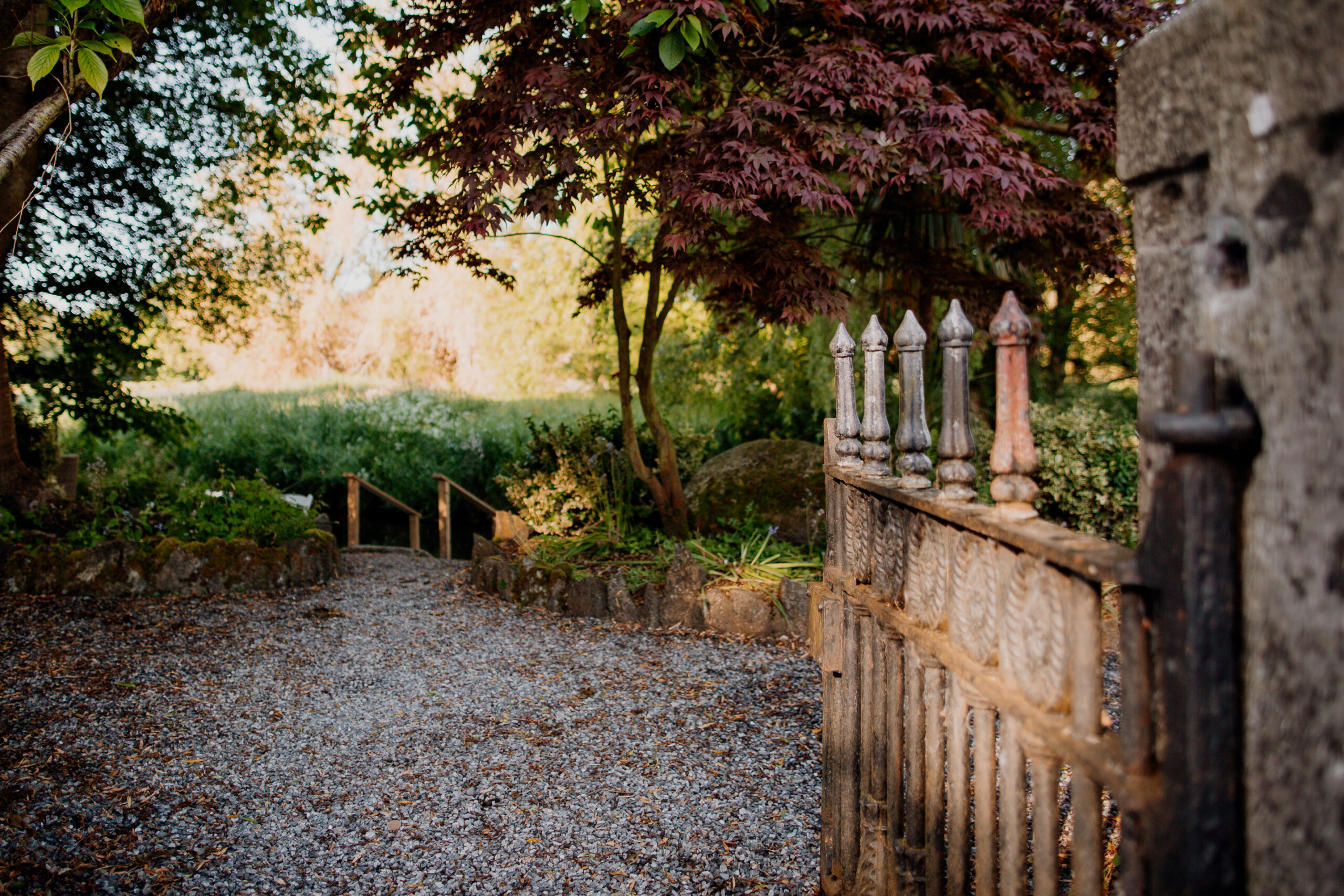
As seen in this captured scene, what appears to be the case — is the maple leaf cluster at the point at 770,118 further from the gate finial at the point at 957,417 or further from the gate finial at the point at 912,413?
the gate finial at the point at 957,417

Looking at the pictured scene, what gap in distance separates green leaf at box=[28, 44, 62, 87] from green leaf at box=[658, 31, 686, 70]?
235 cm

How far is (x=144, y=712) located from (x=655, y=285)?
14.4 feet

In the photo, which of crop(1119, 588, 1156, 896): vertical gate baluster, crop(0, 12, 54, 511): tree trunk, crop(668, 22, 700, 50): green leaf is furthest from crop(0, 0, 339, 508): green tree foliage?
crop(1119, 588, 1156, 896): vertical gate baluster

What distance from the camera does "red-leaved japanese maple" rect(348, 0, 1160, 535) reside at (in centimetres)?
428

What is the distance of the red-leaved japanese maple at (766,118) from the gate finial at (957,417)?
2645 millimetres

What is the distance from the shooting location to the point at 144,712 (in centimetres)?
404

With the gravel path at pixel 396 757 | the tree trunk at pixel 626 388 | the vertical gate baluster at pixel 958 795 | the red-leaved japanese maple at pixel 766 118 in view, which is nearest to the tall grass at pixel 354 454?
the tree trunk at pixel 626 388

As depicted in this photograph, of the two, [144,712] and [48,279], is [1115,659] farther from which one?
[48,279]

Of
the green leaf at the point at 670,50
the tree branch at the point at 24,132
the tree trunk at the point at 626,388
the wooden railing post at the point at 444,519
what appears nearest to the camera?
the tree branch at the point at 24,132

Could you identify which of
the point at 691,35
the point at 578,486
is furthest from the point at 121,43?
the point at 578,486

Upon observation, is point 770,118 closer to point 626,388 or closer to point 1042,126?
point 1042,126

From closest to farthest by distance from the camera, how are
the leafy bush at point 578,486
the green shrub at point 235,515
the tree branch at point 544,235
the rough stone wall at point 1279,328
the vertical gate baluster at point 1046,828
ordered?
the rough stone wall at point 1279,328 < the vertical gate baluster at point 1046,828 < the tree branch at point 544,235 < the green shrub at point 235,515 < the leafy bush at point 578,486

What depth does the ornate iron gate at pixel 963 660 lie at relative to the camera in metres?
1.19

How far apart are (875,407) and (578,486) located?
5.40m
